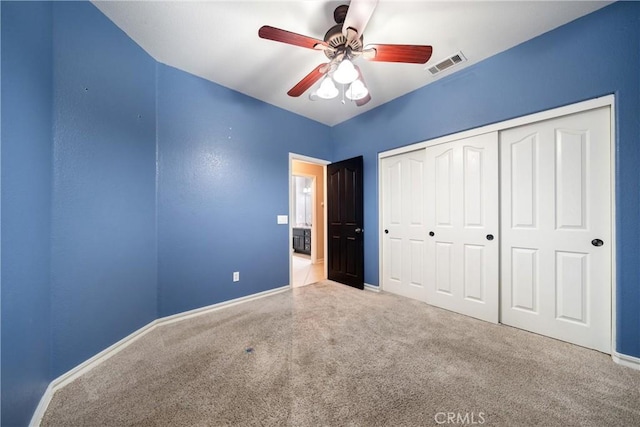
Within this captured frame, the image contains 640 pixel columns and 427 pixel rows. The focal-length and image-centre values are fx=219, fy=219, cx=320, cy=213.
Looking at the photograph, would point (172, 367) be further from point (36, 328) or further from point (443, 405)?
point (443, 405)

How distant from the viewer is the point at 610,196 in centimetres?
171

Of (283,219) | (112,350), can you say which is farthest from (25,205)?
(283,219)

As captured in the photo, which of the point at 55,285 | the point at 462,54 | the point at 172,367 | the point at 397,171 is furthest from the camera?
the point at 397,171

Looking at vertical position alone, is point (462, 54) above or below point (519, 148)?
above

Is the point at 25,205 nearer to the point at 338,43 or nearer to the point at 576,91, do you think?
the point at 338,43

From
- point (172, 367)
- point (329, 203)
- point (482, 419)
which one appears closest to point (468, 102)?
point (329, 203)

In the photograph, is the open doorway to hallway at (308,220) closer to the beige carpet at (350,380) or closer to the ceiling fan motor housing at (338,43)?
the beige carpet at (350,380)

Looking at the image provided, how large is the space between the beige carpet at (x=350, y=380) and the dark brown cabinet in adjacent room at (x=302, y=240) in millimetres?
3781

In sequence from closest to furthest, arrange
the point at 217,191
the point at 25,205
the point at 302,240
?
the point at 25,205 < the point at 217,191 < the point at 302,240

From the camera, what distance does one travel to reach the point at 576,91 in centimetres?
183

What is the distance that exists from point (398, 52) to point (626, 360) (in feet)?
9.24

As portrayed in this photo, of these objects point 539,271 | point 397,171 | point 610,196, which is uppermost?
point 397,171

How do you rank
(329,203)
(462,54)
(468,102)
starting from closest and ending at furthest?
(462,54) → (468,102) → (329,203)

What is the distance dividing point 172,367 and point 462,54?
3792 millimetres
